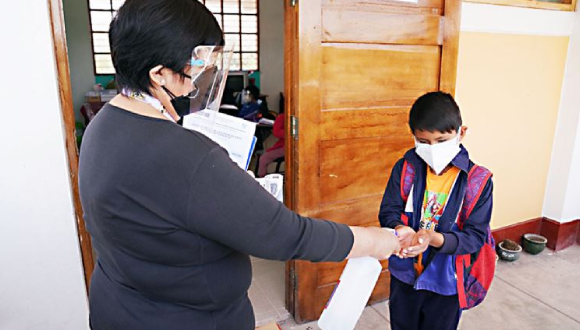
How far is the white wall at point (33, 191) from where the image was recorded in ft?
5.16

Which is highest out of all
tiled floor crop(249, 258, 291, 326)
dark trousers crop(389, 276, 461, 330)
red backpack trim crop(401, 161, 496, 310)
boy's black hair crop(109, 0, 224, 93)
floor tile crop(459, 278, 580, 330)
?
boy's black hair crop(109, 0, 224, 93)

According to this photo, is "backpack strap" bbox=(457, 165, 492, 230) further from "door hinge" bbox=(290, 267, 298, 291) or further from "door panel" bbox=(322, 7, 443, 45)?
"door hinge" bbox=(290, 267, 298, 291)

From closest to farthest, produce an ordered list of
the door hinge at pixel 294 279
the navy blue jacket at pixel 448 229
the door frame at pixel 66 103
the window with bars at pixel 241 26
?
the navy blue jacket at pixel 448 229 → the door frame at pixel 66 103 → the door hinge at pixel 294 279 → the window with bars at pixel 241 26

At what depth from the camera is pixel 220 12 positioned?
26.9ft

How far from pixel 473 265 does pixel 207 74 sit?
1.11m

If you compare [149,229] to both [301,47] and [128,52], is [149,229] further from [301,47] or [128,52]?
[301,47]

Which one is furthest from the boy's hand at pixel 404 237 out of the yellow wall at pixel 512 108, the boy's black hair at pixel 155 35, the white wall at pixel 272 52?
the white wall at pixel 272 52

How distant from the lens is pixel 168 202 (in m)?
0.77

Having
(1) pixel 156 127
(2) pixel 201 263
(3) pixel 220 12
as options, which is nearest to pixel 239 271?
(2) pixel 201 263

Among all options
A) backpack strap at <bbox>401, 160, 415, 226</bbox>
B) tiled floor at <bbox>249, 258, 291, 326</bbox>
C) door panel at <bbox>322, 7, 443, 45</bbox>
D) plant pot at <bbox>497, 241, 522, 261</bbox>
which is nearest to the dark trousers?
backpack strap at <bbox>401, 160, 415, 226</bbox>

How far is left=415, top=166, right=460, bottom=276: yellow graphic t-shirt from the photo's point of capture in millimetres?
1473

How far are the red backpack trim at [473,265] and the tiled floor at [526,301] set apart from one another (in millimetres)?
930

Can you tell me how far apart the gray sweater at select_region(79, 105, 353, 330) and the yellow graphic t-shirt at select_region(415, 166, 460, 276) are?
25.1 inches

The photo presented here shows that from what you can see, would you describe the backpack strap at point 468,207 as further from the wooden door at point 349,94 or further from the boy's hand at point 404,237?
the wooden door at point 349,94
